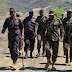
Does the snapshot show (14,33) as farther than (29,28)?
No

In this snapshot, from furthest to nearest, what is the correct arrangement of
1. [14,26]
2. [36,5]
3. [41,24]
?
[36,5], [41,24], [14,26]

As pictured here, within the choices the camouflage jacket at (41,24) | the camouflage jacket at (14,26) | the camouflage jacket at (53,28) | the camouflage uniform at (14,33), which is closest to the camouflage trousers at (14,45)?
the camouflage uniform at (14,33)

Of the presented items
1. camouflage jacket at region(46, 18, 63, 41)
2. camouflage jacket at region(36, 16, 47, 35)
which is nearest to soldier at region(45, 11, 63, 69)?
camouflage jacket at region(46, 18, 63, 41)

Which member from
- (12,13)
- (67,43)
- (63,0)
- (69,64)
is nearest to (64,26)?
(67,43)

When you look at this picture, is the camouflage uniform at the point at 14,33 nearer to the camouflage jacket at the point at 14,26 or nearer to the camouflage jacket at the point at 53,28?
the camouflage jacket at the point at 14,26

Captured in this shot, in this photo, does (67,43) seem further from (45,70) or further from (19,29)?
(19,29)

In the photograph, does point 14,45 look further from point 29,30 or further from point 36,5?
point 36,5

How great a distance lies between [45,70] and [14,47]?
1450mm

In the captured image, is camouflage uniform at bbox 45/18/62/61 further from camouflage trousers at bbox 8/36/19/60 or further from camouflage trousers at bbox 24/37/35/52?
camouflage trousers at bbox 24/37/35/52

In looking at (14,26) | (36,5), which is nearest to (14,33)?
(14,26)

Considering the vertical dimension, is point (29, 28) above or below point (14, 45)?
above

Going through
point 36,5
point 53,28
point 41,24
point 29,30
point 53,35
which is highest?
point 36,5

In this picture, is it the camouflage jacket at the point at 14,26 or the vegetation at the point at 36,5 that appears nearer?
the camouflage jacket at the point at 14,26

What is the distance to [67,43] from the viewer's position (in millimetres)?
6266
